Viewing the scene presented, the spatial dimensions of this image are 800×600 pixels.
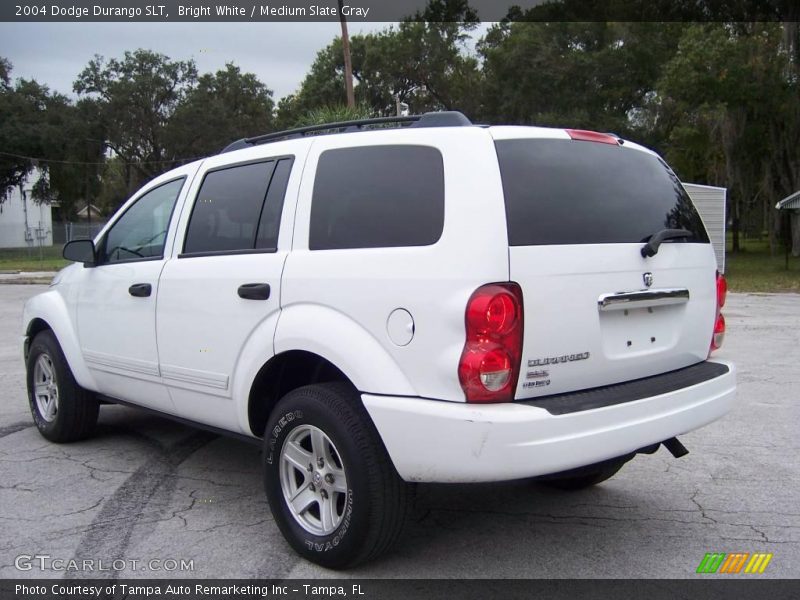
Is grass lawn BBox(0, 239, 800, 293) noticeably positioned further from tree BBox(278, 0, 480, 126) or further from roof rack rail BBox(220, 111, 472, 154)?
roof rack rail BBox(220, 111, 472, 154)

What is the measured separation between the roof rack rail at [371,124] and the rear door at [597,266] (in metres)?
0.28

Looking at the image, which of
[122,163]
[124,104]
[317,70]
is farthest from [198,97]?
[317,70]

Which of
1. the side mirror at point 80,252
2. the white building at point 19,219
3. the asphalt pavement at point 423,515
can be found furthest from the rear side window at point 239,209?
the white building at point 19,219

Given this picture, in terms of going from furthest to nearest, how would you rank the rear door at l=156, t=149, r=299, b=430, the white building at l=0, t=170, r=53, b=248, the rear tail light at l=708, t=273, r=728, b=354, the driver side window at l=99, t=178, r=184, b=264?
the white building at l=0, t=170, r=53, b=248 → the driver side window at l=99, t=178, r=184, b=264 → the rear tail light at l=708, t=273, r=728, b=354 → the rear door at l=156, t=149, r=299, b=430

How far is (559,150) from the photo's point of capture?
3570 millimetres

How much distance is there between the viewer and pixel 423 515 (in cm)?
421

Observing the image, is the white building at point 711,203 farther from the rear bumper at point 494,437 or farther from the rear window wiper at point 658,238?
the rear bumper at point 494,437

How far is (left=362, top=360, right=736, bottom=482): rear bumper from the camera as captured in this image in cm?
297

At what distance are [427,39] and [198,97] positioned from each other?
18.7 meters

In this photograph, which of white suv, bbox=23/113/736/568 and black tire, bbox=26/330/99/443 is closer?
white suv, bbox=23/113/736/568

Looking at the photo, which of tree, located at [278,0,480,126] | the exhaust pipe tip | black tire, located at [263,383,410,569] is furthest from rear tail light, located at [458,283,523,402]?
tree, located at [278,0,480,126]

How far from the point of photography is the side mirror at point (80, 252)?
5145 mm

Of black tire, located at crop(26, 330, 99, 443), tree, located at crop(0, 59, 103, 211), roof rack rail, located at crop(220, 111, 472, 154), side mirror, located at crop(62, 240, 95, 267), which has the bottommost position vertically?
black tire, located at crop(26, 330, 99, 443)

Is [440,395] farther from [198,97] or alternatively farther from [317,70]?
[198,97]
